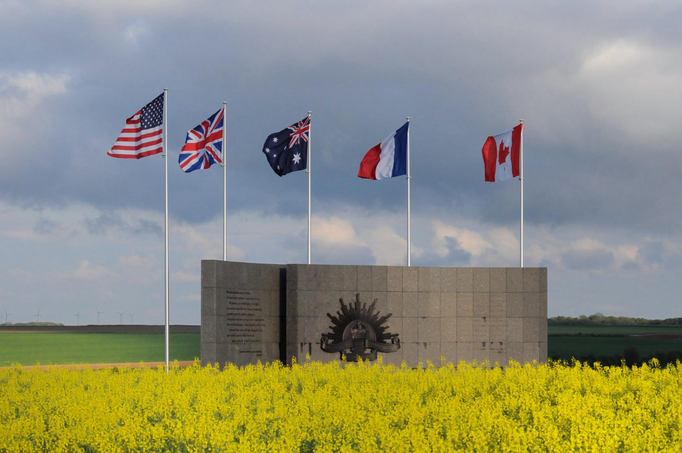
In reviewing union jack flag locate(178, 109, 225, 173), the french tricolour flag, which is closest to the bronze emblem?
the french tricolour flag

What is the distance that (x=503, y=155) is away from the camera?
2534 cm

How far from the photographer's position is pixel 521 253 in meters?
24.9

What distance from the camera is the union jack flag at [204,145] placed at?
22.8 meters

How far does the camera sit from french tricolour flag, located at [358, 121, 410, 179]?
24.8m

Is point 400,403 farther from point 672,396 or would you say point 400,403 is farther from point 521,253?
point 521,253

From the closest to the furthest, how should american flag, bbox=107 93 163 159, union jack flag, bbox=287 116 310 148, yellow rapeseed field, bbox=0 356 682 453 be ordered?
yellow rapeseed field, bbox=0 356 682 453 → american flag, bbox=107 93 163 159 → union jack flag, bbox=287 116 310 148

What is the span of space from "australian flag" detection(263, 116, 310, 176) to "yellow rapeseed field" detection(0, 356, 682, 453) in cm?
1018

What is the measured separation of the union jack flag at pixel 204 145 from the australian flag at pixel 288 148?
5.17ft

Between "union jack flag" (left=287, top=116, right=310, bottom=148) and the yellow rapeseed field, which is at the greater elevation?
"union jack flag" (left=287, top=116, right=310, bottom=148)

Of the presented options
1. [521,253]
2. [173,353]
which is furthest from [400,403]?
[173,353]

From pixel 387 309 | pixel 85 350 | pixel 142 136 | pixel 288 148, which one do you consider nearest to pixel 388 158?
pixel 288 148

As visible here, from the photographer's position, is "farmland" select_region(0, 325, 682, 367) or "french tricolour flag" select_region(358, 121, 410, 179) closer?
"french tricolour flag" select_region(358, 121, 410, 179)

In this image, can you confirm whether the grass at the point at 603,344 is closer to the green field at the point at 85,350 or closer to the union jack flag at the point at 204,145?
the green field at the point at 85,350

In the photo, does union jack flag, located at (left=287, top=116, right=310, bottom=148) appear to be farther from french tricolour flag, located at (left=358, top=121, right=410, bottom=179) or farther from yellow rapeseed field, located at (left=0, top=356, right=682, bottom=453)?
yellow rapeseed field, located at (left=0, top=356, right=682, bottom=453)
